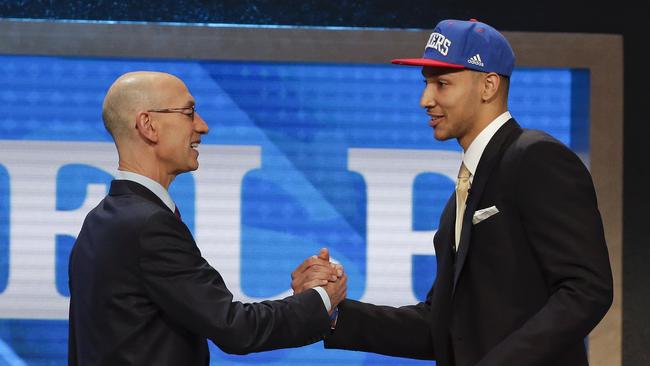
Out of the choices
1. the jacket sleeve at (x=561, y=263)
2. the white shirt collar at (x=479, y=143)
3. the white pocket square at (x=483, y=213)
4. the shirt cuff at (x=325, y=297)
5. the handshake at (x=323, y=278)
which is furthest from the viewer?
the handshake at (x=323, y=278)

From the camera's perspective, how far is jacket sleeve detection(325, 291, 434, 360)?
2.70m

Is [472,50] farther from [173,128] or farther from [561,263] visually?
[173,128]

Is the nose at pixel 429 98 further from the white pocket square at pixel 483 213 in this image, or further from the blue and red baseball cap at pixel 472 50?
the white pocket square at pixel 483 213

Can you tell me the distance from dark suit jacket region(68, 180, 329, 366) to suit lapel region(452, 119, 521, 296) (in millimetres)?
500

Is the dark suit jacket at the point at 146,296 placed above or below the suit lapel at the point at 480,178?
below

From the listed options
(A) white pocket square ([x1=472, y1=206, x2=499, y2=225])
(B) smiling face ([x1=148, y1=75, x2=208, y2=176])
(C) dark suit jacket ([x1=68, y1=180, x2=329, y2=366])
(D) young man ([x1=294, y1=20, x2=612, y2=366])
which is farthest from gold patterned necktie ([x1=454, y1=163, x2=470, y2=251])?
(B) smiling face ([x1=148, y1=75, x2=208, y2=176])

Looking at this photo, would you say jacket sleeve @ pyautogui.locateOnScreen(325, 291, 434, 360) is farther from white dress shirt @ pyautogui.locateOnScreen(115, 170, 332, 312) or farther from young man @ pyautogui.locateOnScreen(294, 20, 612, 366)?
white dress shirt @ pyautogui.locateOnScreen(115, 170, 332, 312)

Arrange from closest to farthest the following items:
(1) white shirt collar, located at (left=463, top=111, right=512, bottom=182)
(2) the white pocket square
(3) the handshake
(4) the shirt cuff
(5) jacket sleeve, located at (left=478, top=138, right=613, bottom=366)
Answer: (5) jacket sleeve, located at (left=478, top=138, right=613, bottom=366), (2) the white pocket square, (1) white shirt collar, located at (left=463, top=111, right=512, bottom=182), (4) the shirt cuff, (3) the handshake

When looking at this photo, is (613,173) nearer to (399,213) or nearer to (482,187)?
(399,213)

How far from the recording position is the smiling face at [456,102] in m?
2.38

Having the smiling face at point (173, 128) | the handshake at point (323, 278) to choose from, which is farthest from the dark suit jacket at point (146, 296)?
the handshake at point (323, 278)

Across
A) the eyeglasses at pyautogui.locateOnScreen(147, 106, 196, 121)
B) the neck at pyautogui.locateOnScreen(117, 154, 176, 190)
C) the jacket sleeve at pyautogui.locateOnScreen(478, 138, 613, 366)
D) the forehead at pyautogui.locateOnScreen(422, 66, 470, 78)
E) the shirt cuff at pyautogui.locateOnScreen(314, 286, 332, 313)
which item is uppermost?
the forehead at pyautogui.locateOnScreen(422, 66, 470, 78)

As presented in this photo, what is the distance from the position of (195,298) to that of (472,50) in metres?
0.86

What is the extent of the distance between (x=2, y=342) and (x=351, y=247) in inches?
51.6
